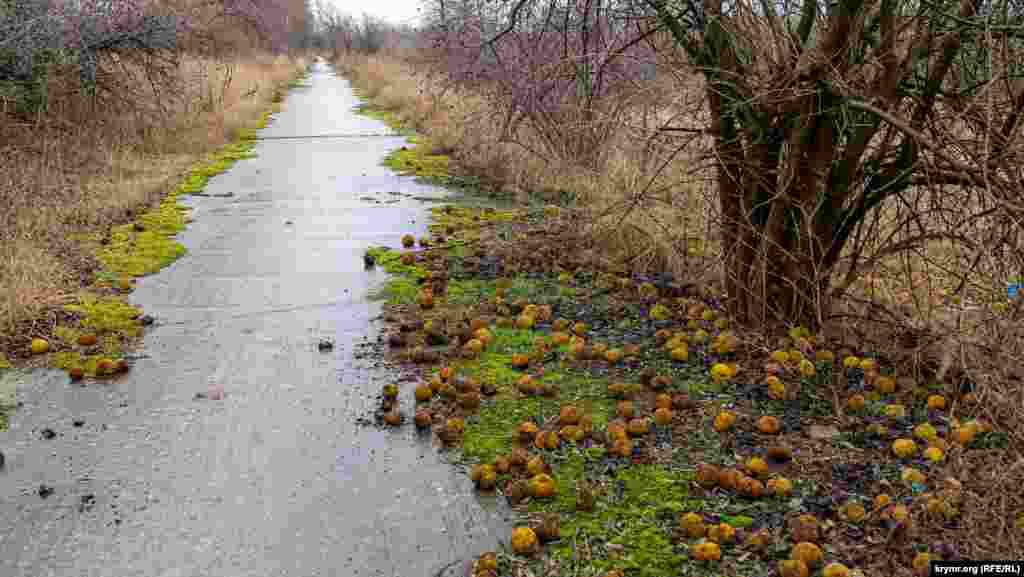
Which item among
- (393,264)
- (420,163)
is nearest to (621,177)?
(393,264)

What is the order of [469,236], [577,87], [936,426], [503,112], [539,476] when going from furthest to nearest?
[503,112], [577,87], [469,236], [936,426], [539,476]

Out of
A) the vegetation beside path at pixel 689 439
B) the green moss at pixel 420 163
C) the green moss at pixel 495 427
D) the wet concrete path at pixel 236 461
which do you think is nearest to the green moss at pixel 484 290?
the vegetation beside path at pixel 689 439

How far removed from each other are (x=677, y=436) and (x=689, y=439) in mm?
64

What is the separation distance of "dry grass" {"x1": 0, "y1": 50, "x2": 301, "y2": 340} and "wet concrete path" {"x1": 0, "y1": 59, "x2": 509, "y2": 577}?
0.85 metres

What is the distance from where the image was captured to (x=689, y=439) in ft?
13.6

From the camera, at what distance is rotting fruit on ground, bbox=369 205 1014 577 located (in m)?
3.17

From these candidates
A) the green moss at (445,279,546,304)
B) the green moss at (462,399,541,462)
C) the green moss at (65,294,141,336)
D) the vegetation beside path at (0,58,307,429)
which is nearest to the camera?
the green moss at (462,399,541,462)

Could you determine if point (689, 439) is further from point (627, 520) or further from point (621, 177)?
point (621, 177)

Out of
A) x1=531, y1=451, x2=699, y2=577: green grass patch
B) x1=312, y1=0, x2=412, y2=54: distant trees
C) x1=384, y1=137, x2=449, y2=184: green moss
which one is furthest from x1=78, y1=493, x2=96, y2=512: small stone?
x1=312, y1=0, x2=412, y2=54: distant trees

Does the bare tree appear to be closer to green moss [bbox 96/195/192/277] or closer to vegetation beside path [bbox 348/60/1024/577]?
vegetation beside path [bbox 348/60/1024/577]

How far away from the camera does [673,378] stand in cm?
486

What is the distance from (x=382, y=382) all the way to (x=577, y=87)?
612 cm

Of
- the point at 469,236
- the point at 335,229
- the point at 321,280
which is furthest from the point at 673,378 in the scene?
the point at 335,229

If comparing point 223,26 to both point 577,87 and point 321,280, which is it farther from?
point 321,280
